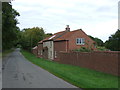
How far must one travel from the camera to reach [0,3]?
2408 centimetres

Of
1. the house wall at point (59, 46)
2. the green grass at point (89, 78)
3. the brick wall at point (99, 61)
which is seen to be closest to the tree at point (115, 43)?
the house wall at point (59, 46)

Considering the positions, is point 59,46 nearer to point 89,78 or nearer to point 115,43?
point 89,78

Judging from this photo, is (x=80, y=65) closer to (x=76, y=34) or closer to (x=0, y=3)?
(x=0, y=3)

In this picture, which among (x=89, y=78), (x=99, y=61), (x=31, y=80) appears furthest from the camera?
(x=99, y=61)

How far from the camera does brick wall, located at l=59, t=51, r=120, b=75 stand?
15369 mm

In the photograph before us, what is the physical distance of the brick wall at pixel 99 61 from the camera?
15.4 m

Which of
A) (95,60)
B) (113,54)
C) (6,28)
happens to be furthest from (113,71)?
(6,28)

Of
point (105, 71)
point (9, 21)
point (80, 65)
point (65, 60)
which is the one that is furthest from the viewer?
point (9, 21)

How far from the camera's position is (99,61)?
18.2m

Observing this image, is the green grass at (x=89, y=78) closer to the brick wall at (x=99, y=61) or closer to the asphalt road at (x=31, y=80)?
the brick wall at (x=99, y=61)

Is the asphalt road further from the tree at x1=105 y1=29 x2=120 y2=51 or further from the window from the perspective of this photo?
the tree at x1=105 y1=29 x2=120 y2=51

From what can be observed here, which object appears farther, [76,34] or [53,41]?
[53,41]

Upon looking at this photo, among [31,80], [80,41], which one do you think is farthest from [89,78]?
[80,41]

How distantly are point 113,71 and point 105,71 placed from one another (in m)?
1.47
